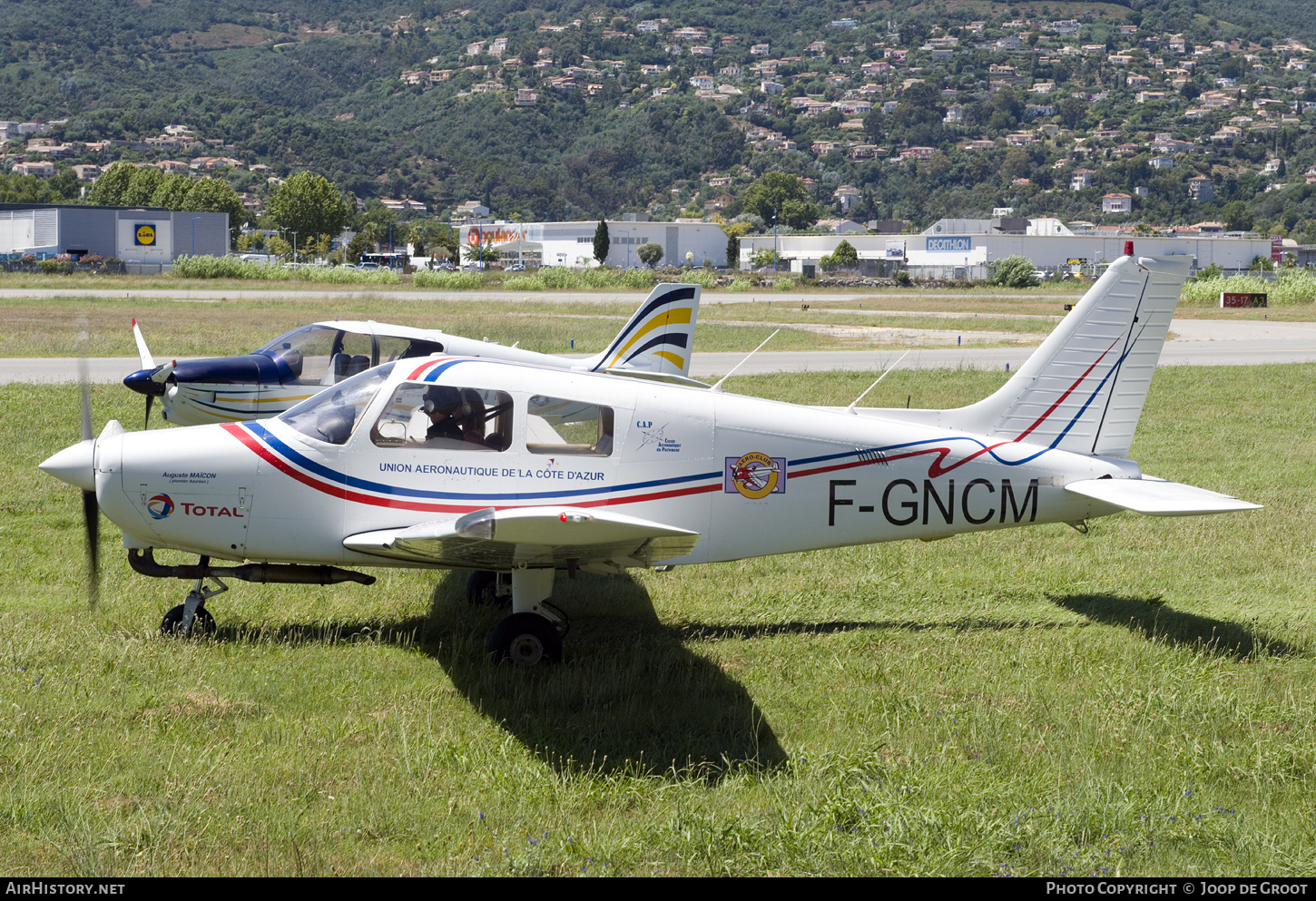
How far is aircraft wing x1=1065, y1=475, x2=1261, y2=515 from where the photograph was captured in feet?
25.7

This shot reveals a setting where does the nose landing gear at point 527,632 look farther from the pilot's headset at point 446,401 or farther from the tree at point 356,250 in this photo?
the tree at point 356,250

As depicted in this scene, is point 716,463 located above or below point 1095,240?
below

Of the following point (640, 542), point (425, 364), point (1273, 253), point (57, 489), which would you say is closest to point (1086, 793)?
point (640, 542)

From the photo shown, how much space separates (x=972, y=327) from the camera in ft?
148

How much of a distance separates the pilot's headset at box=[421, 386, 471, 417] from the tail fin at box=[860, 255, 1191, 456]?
3210 millimetres

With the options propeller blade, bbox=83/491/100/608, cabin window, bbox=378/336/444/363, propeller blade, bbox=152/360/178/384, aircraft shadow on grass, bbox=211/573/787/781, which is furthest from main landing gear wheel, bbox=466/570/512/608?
propeller blade, bbox=152/360/178/384

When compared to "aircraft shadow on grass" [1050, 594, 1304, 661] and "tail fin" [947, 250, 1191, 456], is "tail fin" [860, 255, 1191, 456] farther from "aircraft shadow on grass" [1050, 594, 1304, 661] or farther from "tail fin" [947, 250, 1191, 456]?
"aircraft shadow on grass" [1050, 594, 1304, 661]

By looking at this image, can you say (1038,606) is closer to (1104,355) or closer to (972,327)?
(1104,355)

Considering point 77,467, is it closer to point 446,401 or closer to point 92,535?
point 92,535

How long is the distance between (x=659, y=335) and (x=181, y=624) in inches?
344

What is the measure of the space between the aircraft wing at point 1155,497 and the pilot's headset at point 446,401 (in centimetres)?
449

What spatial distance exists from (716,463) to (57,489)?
881 cm

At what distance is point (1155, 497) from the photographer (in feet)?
26.7

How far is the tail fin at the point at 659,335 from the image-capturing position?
51.1 feet
